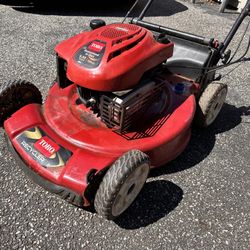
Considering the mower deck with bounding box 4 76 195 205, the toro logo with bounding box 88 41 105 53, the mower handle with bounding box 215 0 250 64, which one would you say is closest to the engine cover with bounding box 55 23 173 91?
the toro logo with bounding box 88 41 105 53

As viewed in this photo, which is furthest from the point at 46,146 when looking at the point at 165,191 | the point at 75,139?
the point at 165,191

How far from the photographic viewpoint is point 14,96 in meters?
2.17

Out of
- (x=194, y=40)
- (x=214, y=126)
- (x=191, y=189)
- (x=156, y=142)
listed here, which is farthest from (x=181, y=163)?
(x=194, y=40)

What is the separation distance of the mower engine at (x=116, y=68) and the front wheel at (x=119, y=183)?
29cm

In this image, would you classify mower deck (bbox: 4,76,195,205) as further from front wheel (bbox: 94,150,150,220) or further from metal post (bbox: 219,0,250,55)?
metal post (bbox: 219,0,250,55)

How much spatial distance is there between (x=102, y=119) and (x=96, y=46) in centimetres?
44

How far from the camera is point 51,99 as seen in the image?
2.25 m

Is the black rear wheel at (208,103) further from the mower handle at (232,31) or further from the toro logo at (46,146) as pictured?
the toro logo at (46,146)

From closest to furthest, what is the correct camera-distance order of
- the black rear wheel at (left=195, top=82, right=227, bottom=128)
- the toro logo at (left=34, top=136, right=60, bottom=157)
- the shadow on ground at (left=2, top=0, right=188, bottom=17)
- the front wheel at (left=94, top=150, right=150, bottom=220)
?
the front wheel at (left=94, top=150, right=150, bottom=220), the toro logo at (left=34, top=136, right=60, bottom=157), the black rear wheel at (left=195, top=82, right=227, bottom=128), the shadow on ground at (left=2, top=0, right=188, bottom=17)

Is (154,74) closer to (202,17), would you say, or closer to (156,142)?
(156,142)

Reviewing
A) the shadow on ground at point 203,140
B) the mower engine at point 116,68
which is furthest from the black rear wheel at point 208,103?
the mower engine at point 116,68

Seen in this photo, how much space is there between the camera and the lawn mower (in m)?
1.76

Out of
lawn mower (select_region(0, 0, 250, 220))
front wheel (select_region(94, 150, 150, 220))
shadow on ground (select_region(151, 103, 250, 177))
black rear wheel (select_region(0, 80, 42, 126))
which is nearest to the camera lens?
front wheel (select_region(94, 150, 150, 220))

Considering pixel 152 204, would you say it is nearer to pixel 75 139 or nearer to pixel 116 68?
pixel 75 139
